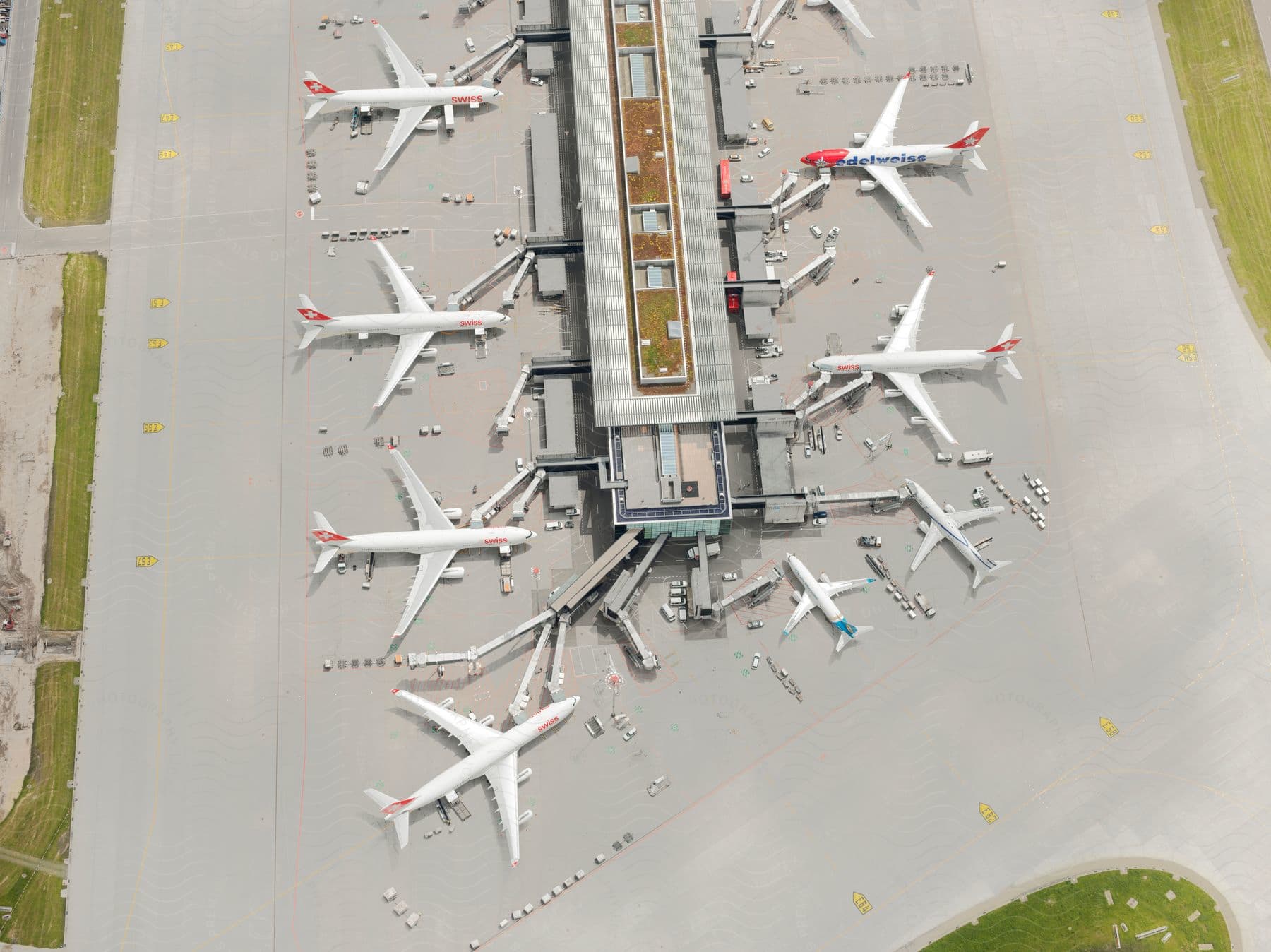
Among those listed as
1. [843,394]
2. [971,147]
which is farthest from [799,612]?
[971,147]

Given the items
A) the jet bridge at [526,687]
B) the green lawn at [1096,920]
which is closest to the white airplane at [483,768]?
the jet bridge at [526,687]

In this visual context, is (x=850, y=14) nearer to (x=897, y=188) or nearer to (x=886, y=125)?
(x=886, y=125)

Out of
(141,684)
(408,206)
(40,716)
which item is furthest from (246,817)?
(408,206)

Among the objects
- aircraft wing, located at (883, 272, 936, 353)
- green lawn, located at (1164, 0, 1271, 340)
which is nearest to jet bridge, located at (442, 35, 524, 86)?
aircraft wing, located at (883, 272, 936, 353)

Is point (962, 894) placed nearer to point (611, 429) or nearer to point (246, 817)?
point (611, 429)

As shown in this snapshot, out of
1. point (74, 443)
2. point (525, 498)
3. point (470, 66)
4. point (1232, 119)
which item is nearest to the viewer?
point (525, 498)

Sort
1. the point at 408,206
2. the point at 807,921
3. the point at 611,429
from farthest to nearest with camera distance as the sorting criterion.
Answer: the point at 408,206 → the point at 611,429 → the point at 807,921
